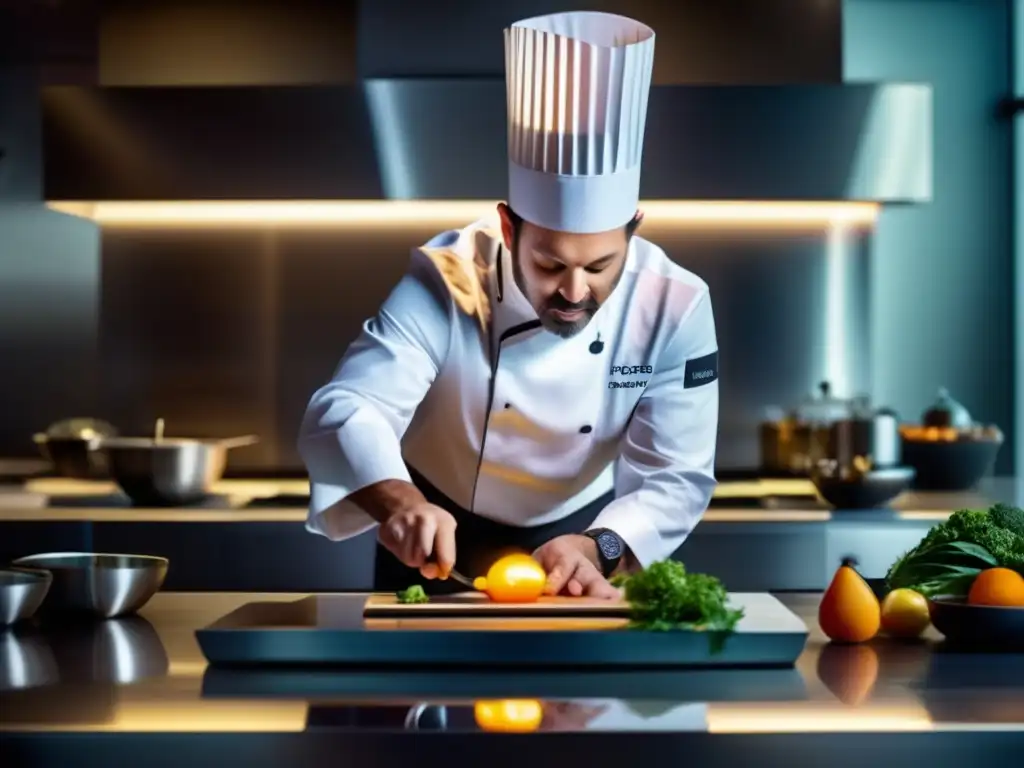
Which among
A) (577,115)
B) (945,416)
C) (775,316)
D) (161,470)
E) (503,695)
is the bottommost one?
(503,695)

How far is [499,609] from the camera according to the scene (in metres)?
1.68

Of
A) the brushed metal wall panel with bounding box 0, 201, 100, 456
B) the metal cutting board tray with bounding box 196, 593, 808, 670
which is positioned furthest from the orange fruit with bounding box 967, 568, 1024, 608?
the brushed metal wall panel with bounding box 0, 201, 100, 456

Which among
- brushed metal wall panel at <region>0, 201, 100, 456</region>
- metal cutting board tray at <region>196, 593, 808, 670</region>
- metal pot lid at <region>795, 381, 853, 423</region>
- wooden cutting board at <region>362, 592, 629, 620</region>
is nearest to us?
metal cutting board tray at <region>196, 593, 808, 670</region>

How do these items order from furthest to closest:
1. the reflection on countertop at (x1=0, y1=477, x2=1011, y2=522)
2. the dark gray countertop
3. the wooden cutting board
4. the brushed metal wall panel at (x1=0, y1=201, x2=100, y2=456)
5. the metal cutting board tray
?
the brushed metal wall panel at (x1=0, y1=201, x2=100, y2=456) → the reflection on countertop at (x1=0, y1=477, x2=1011, y2=522) → the wooden cutting board → the metal cutting board tray → the dark gray countertop

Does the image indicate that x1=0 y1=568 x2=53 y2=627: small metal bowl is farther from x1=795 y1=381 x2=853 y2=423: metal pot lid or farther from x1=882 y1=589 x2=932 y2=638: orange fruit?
x1=795 y1=381 x2=853 y2=423: metal pot lid

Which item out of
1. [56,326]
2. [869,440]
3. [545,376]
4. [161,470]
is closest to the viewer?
[545,376]

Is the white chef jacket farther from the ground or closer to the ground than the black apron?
farther from the ground

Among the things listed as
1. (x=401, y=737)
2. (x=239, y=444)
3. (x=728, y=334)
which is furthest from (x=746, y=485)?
(x=401, y=737)

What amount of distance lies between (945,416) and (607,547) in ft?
6.68

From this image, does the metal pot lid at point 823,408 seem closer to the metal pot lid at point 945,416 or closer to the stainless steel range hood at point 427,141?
the metal pot lid at point 945,416

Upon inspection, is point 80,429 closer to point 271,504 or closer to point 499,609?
point 271,504

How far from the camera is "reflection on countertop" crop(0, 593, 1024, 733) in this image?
51.2 inches

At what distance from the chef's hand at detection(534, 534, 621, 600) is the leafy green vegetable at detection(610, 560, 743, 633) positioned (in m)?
0.19

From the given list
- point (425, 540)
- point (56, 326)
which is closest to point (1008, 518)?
point (425, 540)
